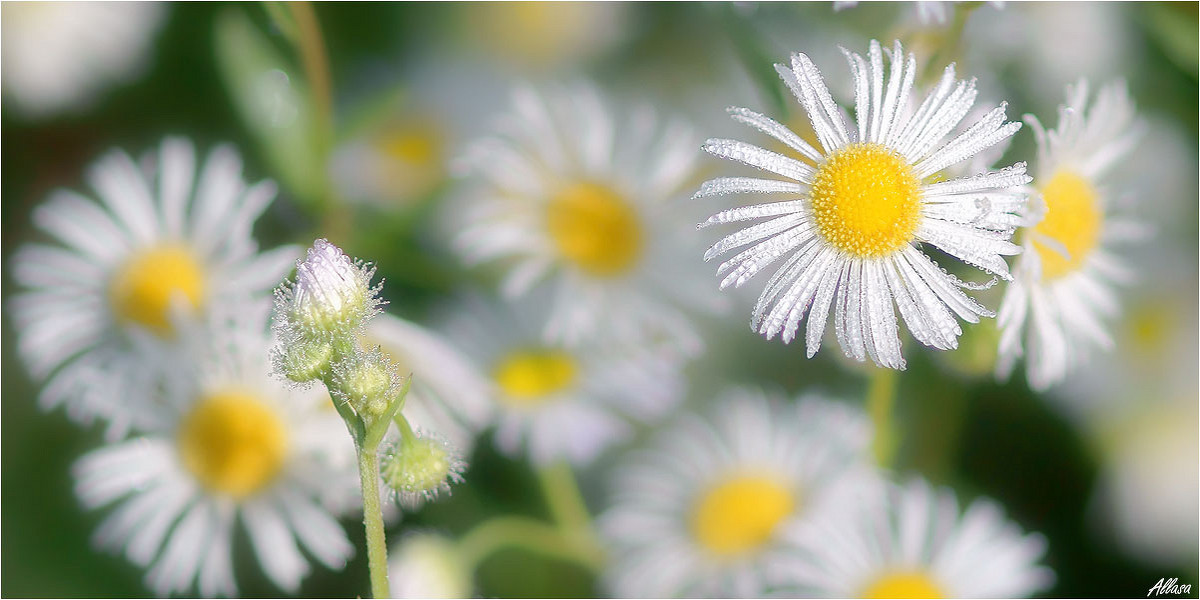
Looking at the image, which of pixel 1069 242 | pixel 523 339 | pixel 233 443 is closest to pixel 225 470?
pixel 233 443

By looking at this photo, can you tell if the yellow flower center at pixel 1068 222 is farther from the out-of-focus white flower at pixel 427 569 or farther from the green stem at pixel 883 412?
the out-of-focus white flower at pixel 427 569

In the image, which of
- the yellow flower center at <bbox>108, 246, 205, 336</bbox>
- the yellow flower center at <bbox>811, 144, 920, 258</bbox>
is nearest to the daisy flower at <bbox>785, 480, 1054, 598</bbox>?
the yellow flower center at <bbox>811, 144, 920, 258</bbox>

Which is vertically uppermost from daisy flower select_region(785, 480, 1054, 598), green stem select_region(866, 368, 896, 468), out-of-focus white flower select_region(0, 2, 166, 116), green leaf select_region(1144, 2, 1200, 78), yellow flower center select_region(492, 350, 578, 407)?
out-of-focus white flower select_region(0, 2, 166, 116)

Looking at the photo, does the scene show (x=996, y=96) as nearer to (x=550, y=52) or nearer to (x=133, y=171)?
(x=550, y=52)

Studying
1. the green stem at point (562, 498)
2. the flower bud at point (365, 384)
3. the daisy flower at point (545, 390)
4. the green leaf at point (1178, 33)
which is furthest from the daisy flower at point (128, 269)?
the green leaf at point (1178, 33)

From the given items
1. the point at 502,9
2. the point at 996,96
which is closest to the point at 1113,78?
the point at 996,96

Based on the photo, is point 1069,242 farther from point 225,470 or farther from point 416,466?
point 225,470

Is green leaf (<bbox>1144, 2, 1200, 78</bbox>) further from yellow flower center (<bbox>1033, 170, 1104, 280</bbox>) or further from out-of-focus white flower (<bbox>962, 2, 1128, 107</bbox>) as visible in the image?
yellow flower center (<bbox>1033, 170, 1104, 280</bbox>)
